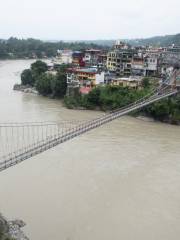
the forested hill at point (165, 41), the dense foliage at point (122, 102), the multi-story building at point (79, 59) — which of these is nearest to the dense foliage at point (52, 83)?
the dense foliage at point (122, 102)

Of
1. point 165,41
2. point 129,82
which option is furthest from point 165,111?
point 165,41

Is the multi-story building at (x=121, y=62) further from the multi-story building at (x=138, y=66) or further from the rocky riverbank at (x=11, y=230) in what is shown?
the rocky riverbank at (x=11, y=230)

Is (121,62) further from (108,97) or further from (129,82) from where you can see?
(108,97)

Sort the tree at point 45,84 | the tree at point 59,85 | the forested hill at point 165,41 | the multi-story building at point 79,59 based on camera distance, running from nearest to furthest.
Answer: the tree at point 59,85
the tree at point 45,84
the multi-story building at point 79,59
the forested hill at point 165,41

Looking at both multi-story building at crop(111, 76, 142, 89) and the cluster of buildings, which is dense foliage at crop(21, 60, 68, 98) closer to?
the cluster of buildings

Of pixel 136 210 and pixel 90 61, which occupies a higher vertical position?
pixel 90 61

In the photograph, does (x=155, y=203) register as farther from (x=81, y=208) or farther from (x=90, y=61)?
(x=90, y=61)

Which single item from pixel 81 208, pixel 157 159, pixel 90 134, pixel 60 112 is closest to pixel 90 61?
pixel 60 112
